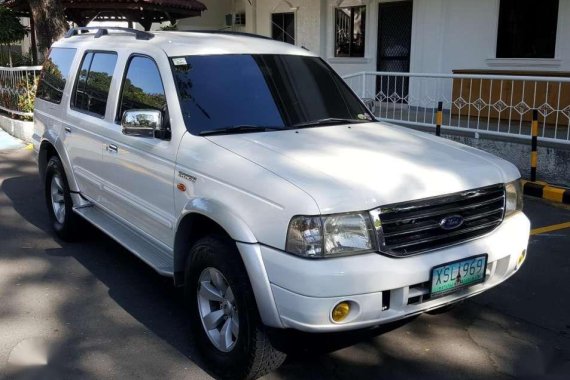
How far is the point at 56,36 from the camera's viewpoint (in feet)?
39.7

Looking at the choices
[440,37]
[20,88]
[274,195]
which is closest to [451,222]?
[274,195]

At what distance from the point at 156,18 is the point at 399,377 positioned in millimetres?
14669

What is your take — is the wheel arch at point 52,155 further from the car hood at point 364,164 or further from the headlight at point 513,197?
the headlight at point 513,197

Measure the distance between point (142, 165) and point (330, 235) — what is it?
1.74 metres

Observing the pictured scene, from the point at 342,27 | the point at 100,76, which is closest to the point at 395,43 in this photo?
the point at 342,27

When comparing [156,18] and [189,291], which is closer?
[189,291]

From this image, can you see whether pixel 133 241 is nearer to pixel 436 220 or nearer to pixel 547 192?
pixel 436 220

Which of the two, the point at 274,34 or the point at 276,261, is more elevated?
the point at 274,34

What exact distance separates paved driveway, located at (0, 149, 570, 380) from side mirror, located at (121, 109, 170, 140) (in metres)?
1.30

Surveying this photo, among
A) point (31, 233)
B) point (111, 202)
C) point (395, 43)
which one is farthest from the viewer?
point (395, 43)

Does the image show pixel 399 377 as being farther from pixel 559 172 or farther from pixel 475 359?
pixel 559 172

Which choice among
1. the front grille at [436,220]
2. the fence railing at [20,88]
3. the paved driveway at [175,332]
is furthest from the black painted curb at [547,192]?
the fence railing at [20,88]

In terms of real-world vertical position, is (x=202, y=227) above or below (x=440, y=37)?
below

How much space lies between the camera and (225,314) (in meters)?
3.42
